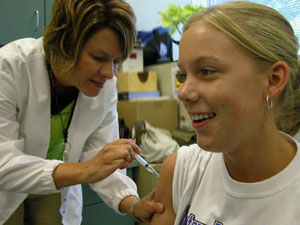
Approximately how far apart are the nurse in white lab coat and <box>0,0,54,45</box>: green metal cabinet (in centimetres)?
93

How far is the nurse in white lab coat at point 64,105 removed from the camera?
109 centimetres

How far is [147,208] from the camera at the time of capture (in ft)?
3.55

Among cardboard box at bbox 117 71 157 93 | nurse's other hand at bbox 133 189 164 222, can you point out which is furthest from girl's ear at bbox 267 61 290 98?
cardboard box at bbox 117 71 157 93

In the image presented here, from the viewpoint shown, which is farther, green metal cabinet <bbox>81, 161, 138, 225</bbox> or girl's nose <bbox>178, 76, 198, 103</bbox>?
green metal cabinet <bbox>81, 161, 138, 225</bbox>

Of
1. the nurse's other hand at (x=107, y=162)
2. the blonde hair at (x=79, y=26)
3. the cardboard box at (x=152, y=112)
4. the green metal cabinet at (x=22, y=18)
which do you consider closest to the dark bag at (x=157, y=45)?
the cardboard box at (x=152, y=112)

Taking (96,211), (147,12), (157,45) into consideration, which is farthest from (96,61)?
(147,12)

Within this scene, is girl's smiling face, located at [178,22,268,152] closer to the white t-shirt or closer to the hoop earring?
the hoop earring

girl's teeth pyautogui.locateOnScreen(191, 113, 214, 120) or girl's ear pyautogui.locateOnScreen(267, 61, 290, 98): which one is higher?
girl's ear pyautogui.locateOnScreen(267, 61, 290, 98)

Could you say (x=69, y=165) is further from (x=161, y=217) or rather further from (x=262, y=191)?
(x=262, y=191)

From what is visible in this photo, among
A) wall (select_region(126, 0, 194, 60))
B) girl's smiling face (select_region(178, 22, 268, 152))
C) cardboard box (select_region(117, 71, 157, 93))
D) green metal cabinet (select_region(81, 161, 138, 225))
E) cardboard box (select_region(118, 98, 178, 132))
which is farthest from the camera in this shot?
wall (select_region(126, 0, 194, 60))

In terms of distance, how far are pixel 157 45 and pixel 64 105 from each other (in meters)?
1.57

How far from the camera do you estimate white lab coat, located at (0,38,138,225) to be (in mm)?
1095

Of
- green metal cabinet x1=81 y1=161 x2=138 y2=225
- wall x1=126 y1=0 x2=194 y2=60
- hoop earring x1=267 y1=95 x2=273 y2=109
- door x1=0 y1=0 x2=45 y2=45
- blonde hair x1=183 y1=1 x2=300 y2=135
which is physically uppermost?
wall x1=126 y1=0 x2=194 y2=60

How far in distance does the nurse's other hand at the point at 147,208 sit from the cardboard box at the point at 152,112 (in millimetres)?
1155
